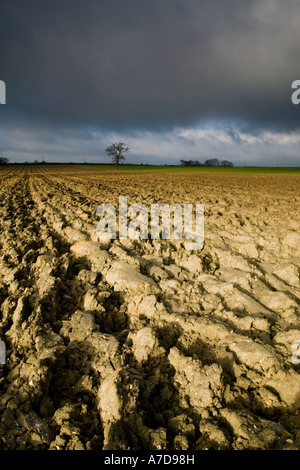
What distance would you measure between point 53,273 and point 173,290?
1763 mm

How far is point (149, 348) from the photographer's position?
8.23ft

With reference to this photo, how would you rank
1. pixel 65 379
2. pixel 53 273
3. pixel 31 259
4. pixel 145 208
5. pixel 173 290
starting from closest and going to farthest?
pixel 65 379 < pixel 173 290 < pixel 53 273 < pixel 31 259 < pixel 145 208

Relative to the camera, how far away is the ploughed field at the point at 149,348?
184cm

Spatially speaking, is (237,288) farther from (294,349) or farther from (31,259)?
(31,259)

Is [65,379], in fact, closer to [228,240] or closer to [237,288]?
[237,288]

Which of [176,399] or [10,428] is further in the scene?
[176,399]

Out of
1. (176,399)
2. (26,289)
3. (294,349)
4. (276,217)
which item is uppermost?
(276,217)

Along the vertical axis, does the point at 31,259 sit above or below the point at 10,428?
above

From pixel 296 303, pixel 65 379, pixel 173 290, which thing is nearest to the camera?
pixel 65 379

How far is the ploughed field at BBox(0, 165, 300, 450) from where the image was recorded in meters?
1.84

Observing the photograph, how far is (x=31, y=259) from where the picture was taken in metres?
4.22

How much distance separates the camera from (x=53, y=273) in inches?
148

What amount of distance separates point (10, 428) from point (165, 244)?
11.7ft

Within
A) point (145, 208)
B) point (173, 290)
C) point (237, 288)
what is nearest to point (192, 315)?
point (173, 290)
